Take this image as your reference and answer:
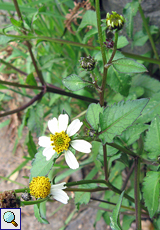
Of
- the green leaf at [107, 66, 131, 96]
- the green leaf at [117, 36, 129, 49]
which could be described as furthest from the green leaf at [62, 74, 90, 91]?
the green leaf at [117, 36, 129, 49]

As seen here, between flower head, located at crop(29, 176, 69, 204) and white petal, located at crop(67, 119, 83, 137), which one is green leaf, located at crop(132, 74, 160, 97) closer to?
white petal, located at crop(67, 119, 83, 137)

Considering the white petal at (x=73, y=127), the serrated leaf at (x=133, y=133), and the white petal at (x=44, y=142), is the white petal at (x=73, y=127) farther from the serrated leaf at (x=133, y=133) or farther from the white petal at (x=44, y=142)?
the serrated leaf at (x=133, y=133)

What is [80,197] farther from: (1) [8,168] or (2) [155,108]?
(1) [8,168]

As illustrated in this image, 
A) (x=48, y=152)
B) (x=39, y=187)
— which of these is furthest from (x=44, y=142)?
(x=39, y=187)

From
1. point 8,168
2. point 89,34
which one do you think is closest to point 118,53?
point 89,34

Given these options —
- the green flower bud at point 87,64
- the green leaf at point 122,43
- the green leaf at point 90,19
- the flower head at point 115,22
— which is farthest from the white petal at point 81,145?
the green leaf at point 90,19
